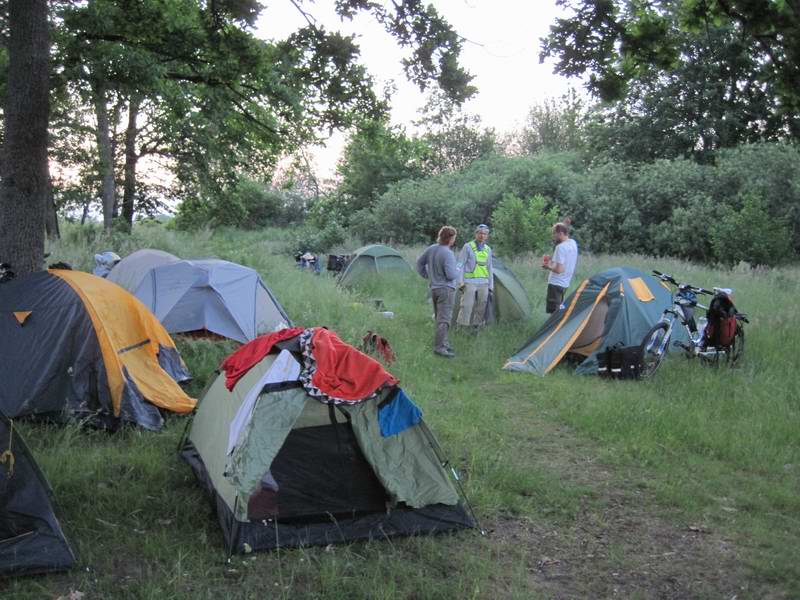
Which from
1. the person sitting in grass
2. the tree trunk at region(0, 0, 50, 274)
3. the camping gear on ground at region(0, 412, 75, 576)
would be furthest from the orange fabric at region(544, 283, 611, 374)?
the camping gear on ground at region(0, 412, 75, 576)

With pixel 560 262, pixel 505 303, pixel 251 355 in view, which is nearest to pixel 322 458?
pixel 251 355

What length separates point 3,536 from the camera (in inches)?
147

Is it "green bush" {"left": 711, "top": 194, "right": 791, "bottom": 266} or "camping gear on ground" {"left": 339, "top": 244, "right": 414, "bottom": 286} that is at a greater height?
"green bush" {"left": 711, "top": 194, "right": 791, "bottom": 266}

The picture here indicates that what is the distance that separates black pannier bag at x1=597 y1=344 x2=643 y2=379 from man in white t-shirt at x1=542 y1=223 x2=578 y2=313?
70.9 inches

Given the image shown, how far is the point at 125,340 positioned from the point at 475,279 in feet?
18.3

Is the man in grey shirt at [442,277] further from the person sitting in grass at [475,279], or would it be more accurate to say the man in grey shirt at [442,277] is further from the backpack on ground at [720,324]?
the backpack on ground at [720,324]

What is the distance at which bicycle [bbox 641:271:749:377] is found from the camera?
8.14m

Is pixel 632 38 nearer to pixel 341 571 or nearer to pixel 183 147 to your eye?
pixel 341 571

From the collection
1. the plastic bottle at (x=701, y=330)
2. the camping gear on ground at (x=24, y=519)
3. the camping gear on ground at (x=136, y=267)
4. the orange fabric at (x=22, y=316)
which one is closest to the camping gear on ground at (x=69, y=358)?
the orange fabric at (x=22, y=316)

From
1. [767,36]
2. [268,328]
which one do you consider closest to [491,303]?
[268,328]

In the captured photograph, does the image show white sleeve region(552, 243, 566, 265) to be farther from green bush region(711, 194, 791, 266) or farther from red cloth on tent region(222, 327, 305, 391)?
green bush region(711, 194, 791, 266)

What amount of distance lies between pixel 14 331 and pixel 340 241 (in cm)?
2155

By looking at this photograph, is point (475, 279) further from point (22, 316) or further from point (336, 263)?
point (336, 263)

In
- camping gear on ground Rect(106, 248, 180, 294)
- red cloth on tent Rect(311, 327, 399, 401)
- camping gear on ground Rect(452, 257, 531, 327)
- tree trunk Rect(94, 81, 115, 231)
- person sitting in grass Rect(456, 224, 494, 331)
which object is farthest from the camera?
tree trunk Rect(94, 81, 115, 231)
